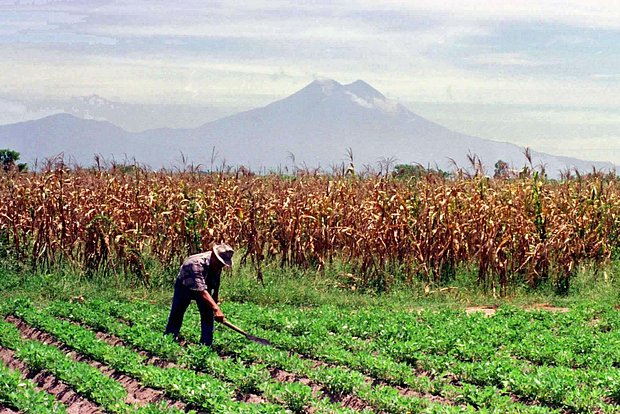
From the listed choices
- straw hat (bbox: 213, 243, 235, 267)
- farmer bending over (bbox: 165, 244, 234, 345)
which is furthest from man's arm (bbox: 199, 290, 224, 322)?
straw hat (bbox: 213, 243, 235, 267)

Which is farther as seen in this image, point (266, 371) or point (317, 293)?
point (317, 293)

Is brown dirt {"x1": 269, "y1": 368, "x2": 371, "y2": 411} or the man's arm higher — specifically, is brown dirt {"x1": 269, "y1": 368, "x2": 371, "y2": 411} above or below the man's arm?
below

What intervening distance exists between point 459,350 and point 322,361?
65.9 inches

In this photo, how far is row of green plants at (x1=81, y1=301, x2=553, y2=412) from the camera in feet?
25.6

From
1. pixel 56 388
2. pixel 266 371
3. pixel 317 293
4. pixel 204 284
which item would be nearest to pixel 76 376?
pixel 56 388

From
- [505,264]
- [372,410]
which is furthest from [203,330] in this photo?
[505,264]

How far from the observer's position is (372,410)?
313 inches

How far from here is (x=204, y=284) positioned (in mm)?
9664

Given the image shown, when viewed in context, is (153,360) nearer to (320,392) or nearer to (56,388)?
(56,388)

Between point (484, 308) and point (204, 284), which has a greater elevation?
point (204, 284)

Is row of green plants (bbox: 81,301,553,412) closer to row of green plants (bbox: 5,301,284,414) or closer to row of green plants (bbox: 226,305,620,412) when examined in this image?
row of green plants (bbox: 226,305,620,412)

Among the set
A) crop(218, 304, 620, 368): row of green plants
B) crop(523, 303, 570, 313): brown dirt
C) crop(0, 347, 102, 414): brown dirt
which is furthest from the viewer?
crop(523, 303, 570, 313): brown dirt

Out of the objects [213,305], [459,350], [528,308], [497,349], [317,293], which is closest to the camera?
[213,305]

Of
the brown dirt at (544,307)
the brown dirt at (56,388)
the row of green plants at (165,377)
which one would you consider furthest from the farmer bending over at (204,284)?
the brown dirt at (544,307)
